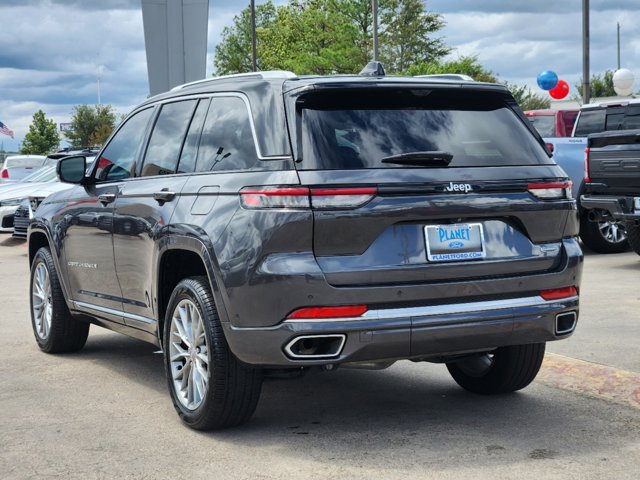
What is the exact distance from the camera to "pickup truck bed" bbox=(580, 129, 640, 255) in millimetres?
12773

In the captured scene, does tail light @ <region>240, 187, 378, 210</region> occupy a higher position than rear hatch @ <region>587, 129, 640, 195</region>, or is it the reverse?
rear hatch @ <region>587, 129, 640, 195</region>

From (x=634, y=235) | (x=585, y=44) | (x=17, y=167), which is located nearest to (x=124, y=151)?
(x=634, y=235)

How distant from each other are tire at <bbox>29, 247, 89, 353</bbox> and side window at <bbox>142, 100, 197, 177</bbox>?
1841 mm

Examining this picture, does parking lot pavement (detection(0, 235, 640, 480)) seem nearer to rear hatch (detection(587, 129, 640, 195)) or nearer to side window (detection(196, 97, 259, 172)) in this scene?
side window (detection(196, 97, 259, 172))

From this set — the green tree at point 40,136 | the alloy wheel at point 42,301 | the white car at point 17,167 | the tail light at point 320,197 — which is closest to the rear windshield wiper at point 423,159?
the tail light at point 320,197

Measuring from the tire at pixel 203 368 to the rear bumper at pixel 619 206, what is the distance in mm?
8200

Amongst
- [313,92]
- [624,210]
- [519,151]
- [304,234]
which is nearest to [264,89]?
[313,92]

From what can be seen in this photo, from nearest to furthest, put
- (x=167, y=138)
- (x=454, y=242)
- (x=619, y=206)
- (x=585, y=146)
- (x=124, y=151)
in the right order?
(x=454, y=242) < (x=167, y=138) < (x=124, y=151) < (x=619, y=206) < (x=585, y=146)

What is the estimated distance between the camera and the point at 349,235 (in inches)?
199

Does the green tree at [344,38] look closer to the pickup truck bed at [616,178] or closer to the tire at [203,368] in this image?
the pickup truck bed at [616,178]

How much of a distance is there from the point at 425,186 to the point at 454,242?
31 cm

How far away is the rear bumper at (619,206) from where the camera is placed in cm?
1280

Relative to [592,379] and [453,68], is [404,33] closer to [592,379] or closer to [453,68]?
[453,68]

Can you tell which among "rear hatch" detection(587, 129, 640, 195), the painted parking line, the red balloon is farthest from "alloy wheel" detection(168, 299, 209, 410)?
the red balloon
